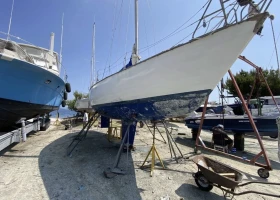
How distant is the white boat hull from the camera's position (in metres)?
2.66

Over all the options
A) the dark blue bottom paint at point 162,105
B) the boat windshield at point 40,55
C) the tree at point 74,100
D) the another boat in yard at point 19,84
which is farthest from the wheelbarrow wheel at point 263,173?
the tree at point 74,100

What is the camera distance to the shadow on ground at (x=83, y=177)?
3.12 m

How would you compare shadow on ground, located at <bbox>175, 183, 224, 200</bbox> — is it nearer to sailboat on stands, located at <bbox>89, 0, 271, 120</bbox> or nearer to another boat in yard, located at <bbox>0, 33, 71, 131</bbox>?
sailboat on stands, located at <bbox>89, 0, 271, 120</bbox>

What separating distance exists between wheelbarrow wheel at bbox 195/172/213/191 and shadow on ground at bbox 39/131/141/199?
1210 millimetres

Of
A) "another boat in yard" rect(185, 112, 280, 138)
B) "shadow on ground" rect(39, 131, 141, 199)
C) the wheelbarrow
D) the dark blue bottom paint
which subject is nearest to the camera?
the wheelbarrow

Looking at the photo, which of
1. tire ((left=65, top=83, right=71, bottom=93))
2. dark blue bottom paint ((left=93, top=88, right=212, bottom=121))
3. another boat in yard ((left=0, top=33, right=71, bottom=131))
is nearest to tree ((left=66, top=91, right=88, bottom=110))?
tire ((left=65, top=83, right=71, bottom=93))

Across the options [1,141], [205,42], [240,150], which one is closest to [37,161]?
[1,141]

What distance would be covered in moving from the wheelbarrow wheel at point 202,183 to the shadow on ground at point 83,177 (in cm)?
121

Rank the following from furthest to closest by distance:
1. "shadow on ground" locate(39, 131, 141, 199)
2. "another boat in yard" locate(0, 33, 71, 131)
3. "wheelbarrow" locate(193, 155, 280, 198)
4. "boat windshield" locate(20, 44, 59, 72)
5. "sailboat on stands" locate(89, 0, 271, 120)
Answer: "boat windshield" locate(20, 44, 59, 72)
"another boat in yard" locate(0, 33, 71, 131)
"shadow on ground" locate(39, 131, 141, 199)
"wheelbarrow" locate(193, 155, 280, 198)
"sailboat on stands" locate(89, 0, 271, 120)

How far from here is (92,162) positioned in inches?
185

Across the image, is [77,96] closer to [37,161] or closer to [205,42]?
[37,161]

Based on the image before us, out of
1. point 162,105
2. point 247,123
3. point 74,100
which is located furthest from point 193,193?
point 74,100

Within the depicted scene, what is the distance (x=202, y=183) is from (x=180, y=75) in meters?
2.20

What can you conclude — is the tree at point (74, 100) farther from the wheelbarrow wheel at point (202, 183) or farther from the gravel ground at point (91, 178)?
the wheelbarrow wheel at point (202, 183)
